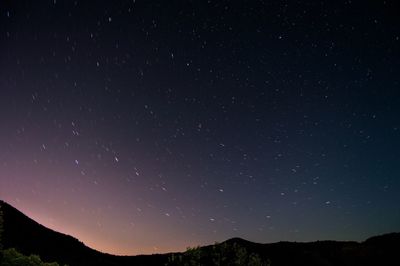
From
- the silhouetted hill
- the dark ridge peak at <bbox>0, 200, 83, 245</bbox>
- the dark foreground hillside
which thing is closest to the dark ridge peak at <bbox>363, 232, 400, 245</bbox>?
the dark foreground hillside

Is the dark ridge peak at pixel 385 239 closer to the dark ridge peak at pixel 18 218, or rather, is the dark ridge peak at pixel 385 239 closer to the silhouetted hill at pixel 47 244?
the silhouetted hill at pixel 47 244

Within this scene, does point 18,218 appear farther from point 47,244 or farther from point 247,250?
point 247,250

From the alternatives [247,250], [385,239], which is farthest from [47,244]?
[385,239]

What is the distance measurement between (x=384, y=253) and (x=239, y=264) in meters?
92.0

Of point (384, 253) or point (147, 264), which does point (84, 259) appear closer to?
point (147, 264)

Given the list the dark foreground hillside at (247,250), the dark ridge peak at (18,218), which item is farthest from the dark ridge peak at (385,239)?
the dark ridge peak at (18,218)

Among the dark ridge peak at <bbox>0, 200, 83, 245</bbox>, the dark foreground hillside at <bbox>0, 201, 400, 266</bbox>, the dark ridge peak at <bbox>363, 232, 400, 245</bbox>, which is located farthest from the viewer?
the dark ridge peak at <bbox>0, 200, 83, 245</bbox>

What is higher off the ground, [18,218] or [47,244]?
[18,218]

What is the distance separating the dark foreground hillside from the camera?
115062mm

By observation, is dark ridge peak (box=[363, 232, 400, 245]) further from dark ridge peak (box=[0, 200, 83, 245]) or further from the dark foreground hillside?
dark ridge peak (box=[0, 200, 83, 245])

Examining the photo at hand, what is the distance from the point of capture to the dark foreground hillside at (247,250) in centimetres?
11506

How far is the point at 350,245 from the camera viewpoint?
127 meters

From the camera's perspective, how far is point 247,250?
129250 millimetres

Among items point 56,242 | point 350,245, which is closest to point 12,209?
point 56,242
